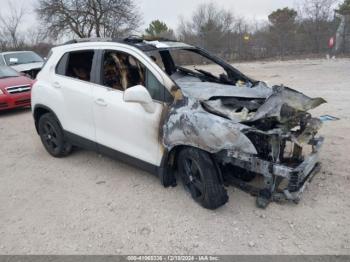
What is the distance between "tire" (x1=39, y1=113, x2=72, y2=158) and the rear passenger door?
10.8 inches

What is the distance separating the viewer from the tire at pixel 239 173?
3.85m

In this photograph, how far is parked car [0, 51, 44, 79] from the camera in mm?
11202

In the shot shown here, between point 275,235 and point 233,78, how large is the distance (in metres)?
2.51

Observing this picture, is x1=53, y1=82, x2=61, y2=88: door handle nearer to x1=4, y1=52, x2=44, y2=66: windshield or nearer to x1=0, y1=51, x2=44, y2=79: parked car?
x1=0, y1=51, x2=44, y2=79: parked car

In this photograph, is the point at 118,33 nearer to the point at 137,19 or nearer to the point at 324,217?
the point at 137,19

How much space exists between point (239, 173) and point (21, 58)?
1079 centimetres

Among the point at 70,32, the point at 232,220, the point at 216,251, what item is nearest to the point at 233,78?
the point at 232,220

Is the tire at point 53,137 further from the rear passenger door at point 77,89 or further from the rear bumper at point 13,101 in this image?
the rear bumper at point 13,101

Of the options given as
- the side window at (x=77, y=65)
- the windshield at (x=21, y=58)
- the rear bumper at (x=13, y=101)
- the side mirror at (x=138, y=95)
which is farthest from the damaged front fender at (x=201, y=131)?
the windshield at (x=21, y=58)

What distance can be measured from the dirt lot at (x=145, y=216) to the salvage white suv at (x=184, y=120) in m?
0.21

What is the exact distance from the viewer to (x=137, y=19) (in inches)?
1066

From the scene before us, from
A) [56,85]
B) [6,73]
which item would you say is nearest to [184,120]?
[56,85]

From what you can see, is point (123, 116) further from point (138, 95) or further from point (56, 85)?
point (56, 85)

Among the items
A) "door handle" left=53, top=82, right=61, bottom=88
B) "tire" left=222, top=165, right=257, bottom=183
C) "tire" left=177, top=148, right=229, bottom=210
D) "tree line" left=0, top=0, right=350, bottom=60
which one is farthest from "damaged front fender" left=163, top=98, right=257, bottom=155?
"tree line" left=0, top=0, right=350, bottom=60
